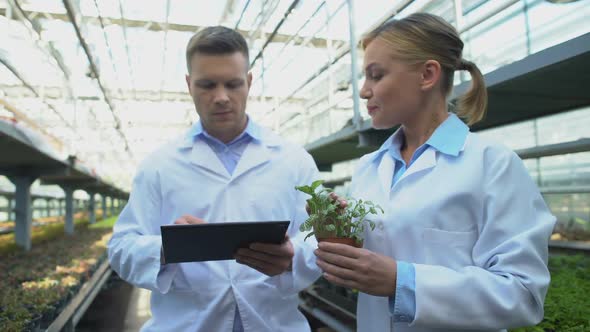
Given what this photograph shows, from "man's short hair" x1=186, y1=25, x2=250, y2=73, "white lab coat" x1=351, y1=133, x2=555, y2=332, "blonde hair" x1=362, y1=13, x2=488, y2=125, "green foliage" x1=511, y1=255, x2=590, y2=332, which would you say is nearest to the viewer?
"white lab coat" x1=351, y1=133, x2=555, y2=332

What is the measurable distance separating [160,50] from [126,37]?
1.67 metres

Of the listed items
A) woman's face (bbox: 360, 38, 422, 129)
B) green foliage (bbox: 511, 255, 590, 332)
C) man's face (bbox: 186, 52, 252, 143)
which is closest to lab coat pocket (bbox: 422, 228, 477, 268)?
woman's face (bbox: 360, 38, 422, 129)

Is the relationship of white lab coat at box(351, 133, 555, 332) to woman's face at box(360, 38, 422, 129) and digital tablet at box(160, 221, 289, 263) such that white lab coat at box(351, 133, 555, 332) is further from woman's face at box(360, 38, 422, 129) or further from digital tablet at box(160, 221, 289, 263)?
digital tablet at box(160, 221, 289, 263)

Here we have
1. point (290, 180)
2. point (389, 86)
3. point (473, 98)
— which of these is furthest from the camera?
point (290, 180)

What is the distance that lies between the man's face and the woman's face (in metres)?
0.62

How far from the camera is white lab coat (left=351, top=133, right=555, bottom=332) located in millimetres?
1079

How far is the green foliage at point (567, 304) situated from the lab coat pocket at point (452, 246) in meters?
1.19

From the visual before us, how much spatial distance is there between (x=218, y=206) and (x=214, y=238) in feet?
1.42

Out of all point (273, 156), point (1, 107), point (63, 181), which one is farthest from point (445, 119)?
point (63, 181)

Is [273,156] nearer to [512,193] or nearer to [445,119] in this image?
[445,119]

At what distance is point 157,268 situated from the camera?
158 centimetres

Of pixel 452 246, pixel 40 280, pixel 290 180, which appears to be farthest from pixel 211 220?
pixel 40 280

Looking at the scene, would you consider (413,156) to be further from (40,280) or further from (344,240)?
(40,280)

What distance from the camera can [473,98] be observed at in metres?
1.45
